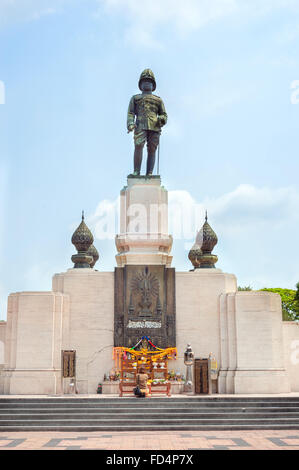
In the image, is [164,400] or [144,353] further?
[144,353]

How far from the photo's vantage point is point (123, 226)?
20641 millimetres

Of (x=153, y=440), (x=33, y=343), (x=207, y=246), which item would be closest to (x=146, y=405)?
(x=153, y=440)

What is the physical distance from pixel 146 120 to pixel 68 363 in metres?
9.45

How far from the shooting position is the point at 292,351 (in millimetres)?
19250

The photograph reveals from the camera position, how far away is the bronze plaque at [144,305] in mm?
18750

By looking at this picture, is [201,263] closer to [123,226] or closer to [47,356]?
[123,226]

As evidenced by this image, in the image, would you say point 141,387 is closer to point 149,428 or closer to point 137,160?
point 149,428

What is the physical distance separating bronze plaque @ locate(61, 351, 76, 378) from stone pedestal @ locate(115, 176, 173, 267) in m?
4.44

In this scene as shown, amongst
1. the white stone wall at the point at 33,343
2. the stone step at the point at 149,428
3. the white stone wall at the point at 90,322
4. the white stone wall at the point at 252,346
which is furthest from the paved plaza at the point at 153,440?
the white stone wall at the point at 90,322

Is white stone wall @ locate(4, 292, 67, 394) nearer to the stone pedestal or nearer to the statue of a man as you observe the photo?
the stone pedestal

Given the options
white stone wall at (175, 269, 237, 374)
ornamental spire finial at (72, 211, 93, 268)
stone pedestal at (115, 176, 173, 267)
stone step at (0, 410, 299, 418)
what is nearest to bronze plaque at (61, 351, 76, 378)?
stone step at (0, 410, 299, 418)

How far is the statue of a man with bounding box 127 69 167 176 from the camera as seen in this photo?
21.0m

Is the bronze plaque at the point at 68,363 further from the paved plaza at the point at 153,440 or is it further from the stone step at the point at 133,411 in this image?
the paved plaza at the point at 153,440

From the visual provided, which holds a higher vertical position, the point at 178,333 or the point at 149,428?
the point at 178,333
